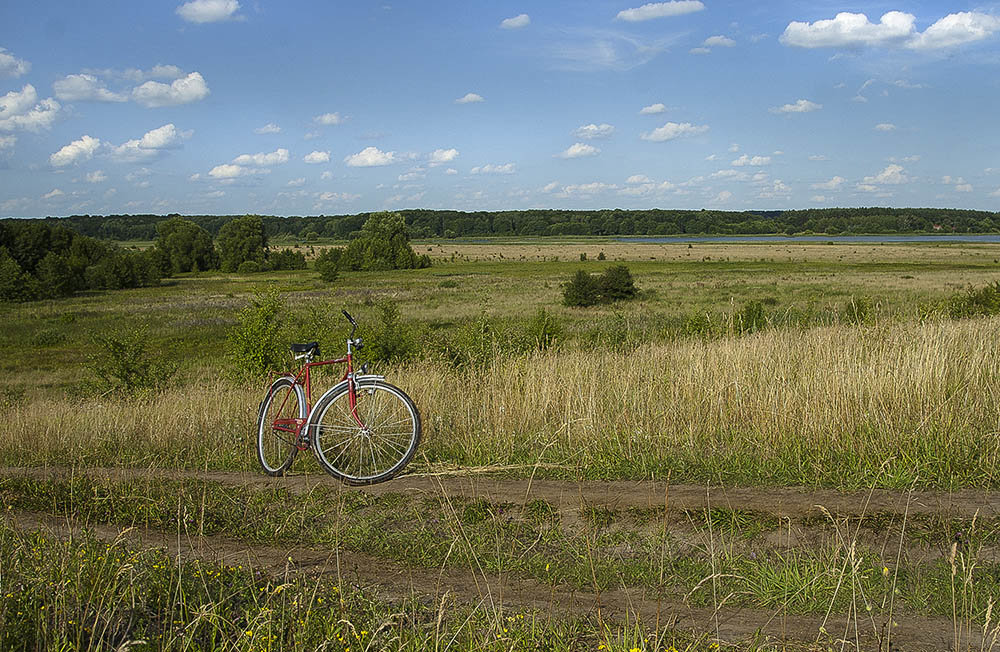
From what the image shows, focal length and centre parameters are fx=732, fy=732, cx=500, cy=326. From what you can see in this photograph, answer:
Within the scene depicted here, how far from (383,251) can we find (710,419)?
115 meters

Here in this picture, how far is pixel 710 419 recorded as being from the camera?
6.91 m

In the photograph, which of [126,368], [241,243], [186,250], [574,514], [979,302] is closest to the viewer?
[574,514]

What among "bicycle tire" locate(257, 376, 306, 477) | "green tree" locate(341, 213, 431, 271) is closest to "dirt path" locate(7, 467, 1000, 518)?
"bicycle tire" locate(257, 376, 306, 477)

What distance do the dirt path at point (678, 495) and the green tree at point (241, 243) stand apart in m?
120

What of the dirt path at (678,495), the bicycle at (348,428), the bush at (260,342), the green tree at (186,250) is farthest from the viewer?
the green tree at (186,250)

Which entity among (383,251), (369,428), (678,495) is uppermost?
(383,251)

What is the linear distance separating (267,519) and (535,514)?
6.81 feet

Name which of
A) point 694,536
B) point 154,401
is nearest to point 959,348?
point 694,536

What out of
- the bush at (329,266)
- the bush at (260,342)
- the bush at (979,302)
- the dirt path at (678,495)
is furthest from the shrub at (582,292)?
the dirt path at (678,495)

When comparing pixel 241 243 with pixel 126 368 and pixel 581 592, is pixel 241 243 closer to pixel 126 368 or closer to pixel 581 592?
pixel 126 368

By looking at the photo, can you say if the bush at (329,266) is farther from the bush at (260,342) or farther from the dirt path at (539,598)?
the dirt path at (539,598)

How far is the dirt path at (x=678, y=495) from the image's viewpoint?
5.12 meters

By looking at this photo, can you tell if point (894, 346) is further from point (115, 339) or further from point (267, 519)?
point (115, 339)

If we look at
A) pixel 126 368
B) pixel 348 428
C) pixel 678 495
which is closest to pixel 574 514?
pixel 678 495
